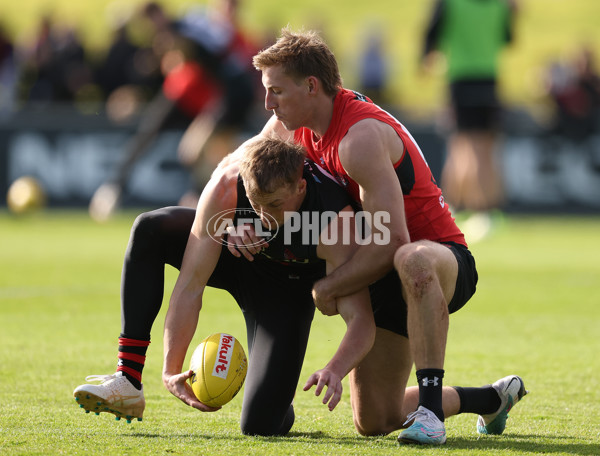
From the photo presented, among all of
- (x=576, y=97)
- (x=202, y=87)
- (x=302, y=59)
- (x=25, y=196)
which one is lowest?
(x=302, y=59)

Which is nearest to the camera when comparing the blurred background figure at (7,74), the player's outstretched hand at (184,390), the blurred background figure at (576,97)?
the player's outstretched hand at (184,390)

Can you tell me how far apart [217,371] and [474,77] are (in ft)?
31.5

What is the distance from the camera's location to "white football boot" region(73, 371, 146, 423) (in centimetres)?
425

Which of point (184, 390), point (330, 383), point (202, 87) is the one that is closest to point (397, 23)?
point (202, 87)

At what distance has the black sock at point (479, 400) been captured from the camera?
177 inches

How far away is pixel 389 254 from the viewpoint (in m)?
4.29

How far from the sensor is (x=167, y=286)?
361 inches

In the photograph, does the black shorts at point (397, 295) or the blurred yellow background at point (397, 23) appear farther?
the blurred yellow background at point (397, 23)

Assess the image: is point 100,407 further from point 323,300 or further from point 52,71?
point 52,71

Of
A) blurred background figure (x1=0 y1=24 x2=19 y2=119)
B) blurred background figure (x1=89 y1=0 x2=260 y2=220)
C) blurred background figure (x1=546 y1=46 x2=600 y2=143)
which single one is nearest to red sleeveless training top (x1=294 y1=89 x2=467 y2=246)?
blurred background figure (x1=89 y1=0 x2=260 y2=220)

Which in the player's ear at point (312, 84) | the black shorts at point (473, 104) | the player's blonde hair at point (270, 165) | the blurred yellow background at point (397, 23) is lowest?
the player's blonde hair at point (270, 165)

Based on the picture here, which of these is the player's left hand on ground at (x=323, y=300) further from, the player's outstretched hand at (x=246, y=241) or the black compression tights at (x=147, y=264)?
the black compression tights at (x=147, y=264)

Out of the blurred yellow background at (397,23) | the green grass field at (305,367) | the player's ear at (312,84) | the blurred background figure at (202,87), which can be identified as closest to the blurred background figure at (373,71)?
the blurred yellow background at (397,23)

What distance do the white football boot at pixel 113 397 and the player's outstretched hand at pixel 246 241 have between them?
720 mm
